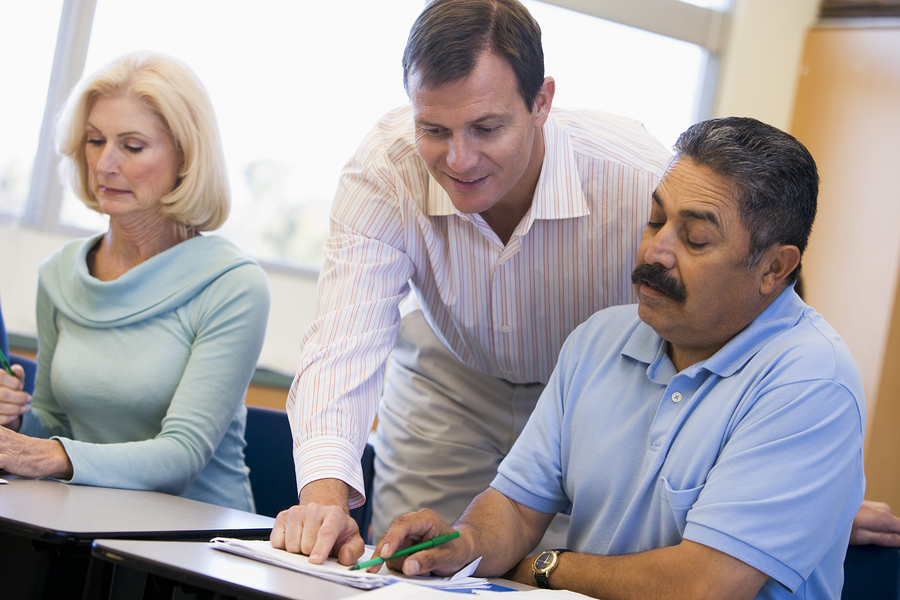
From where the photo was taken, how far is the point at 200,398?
5.73 ft

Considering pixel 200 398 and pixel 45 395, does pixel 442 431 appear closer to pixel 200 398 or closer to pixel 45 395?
pixel 200 398

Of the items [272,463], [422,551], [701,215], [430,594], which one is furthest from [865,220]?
[430,594]

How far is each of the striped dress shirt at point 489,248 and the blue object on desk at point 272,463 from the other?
0.43 m

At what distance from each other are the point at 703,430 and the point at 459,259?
0.67 metres

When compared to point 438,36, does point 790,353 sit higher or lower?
lower

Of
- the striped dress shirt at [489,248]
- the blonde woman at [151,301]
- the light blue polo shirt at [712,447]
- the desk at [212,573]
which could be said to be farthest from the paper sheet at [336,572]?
the blonde woman at [151,301]

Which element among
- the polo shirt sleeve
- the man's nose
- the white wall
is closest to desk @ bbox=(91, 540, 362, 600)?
the polo shirt sleeve

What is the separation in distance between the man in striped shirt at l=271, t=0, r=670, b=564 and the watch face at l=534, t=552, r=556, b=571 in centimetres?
29

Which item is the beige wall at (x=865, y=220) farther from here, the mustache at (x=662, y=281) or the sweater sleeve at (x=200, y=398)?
the sweater sleeve at (x=200, y=398)

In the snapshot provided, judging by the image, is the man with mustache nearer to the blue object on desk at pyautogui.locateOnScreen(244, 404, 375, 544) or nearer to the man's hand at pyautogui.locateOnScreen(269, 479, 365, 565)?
the man's hand at pyautogui.locateOnScreen(269, 479, 365, 565)

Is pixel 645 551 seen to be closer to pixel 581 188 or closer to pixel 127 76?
pixel 581 188

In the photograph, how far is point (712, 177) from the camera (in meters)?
1.33

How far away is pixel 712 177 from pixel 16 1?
9.68 feet

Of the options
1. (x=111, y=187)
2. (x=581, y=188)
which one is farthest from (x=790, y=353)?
(x=111, y=187)
